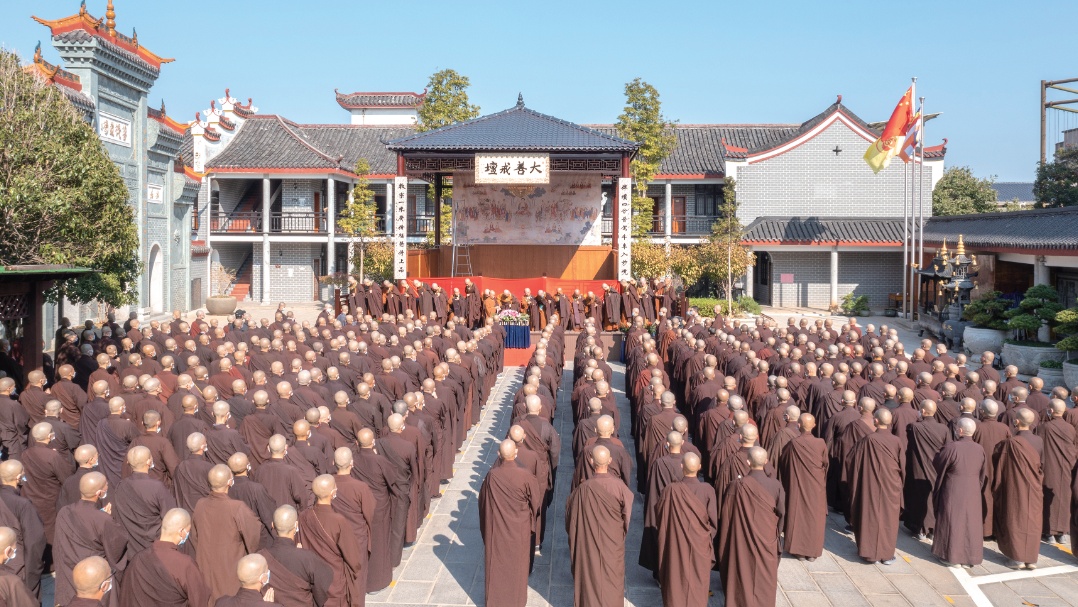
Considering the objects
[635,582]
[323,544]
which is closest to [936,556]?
[635,582]

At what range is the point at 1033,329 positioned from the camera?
1927 centimetres

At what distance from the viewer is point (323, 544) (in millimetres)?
6387

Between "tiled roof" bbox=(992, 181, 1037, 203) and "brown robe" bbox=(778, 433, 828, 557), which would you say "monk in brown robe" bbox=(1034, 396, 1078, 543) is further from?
"tiled roof" bbox=(992, 181, 1037, 203)

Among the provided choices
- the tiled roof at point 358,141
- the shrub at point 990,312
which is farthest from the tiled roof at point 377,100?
the shrub at point 990,312

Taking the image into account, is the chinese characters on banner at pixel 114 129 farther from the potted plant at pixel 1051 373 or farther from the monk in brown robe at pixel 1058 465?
the potted plant at pixel 1051 373

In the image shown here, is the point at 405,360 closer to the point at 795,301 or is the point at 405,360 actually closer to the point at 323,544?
the point at 323,544

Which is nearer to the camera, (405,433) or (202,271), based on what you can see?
(405,433)

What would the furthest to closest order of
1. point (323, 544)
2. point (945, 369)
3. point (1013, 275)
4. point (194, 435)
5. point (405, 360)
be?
point (1013, 275)
point (405, 360)
point (945, 369)
point (194, 435)
point (323, 544)

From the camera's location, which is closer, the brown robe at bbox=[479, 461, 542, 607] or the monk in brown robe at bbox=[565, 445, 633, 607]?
the monk in brown robe at bbox=[565, 445, 633, 607]

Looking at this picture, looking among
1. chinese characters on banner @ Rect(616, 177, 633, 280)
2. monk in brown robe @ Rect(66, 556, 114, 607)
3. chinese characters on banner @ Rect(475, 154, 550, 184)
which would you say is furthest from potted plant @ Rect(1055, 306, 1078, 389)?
monk in brown robe @ Rect(66, 556, 114, 607)

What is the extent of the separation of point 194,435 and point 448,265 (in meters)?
22.2

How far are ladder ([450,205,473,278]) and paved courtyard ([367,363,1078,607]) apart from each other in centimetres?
1977

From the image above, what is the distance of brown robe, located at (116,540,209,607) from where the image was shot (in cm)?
527

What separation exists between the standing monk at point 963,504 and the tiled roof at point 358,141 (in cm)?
3082
